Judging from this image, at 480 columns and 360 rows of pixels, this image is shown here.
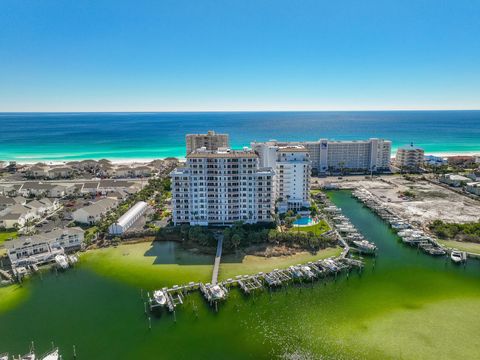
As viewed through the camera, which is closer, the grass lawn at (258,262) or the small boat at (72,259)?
the grass lawn at (258,262)

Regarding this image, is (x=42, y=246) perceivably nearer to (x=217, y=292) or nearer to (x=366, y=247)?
(x=217, y=292)

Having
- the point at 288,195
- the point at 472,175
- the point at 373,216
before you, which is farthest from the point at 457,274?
the point at 472,175

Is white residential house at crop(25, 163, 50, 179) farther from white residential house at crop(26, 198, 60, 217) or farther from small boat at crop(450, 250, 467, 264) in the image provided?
small boat at crop(450, 250, 467, 264)

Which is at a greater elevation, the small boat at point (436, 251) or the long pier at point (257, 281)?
the small boat at point (436, 251)

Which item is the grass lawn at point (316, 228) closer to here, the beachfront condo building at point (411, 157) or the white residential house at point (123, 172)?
the white residential house at point (123, 172)

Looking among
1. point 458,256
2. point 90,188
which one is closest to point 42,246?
point 90,188

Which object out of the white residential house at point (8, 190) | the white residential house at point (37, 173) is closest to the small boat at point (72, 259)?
the white residential house at point (8, 190)
